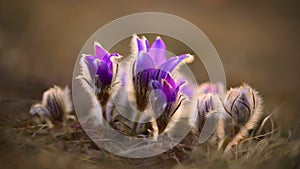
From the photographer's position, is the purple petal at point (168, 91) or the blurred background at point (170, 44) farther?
the blurred background at point (170, 44)

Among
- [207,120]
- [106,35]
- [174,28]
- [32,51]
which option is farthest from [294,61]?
[207,120]

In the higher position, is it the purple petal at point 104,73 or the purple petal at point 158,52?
the purple petal at point 158,52

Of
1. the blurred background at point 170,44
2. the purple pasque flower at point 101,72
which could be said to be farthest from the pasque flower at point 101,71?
the blurred background at point 170,44

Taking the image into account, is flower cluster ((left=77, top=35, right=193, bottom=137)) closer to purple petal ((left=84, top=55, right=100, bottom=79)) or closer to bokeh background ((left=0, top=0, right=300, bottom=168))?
purple petal ((left=84, top=55, right=100, bottom=79))

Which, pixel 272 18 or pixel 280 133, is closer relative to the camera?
pixel 280 133

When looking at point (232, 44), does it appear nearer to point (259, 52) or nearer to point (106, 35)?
point (259, 52)

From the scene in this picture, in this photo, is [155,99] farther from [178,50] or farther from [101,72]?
[178,50]

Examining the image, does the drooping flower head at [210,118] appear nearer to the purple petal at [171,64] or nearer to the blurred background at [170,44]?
the purple petal at [171,64]
